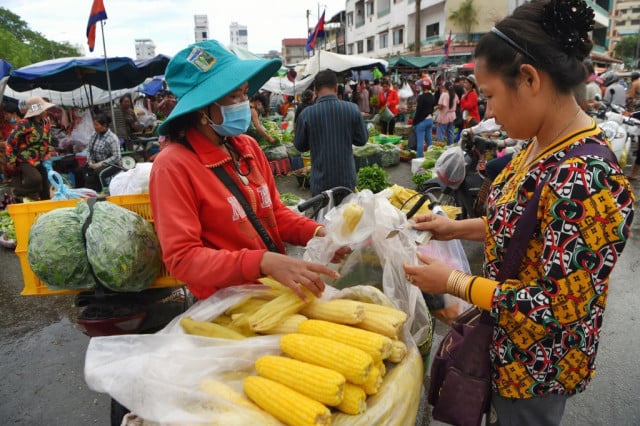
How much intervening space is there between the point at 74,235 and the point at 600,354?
4.05 meters

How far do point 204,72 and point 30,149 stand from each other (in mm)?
7484

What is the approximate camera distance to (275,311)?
1553 mm

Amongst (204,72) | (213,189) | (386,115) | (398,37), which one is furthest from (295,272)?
(398,37)

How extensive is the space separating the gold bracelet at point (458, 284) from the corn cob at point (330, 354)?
384 millimetres

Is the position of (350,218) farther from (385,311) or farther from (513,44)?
(513,44)

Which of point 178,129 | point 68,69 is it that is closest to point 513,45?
point 178,129

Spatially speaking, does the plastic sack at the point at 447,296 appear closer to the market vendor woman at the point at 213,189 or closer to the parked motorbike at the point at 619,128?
the market vendor woman at the point at 213,189

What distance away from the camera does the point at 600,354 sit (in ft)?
11.7

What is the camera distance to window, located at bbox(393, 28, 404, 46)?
5536cm

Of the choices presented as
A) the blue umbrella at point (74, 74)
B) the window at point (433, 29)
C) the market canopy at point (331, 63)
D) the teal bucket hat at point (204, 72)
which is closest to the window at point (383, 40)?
the window at point (433, 29)

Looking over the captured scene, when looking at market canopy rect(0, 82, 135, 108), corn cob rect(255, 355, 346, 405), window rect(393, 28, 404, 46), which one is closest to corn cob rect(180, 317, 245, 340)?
corn cob rect(255, 355, 346, 405)

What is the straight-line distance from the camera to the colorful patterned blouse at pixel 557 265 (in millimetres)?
1174

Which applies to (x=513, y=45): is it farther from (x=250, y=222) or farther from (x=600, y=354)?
(x=600, y=354)

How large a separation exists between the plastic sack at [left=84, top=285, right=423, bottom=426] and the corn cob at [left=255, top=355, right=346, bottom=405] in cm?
9
